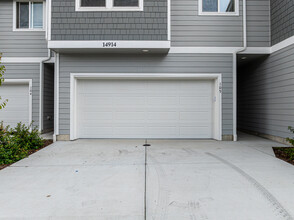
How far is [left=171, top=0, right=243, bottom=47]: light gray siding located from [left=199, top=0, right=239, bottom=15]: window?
5.2 inches

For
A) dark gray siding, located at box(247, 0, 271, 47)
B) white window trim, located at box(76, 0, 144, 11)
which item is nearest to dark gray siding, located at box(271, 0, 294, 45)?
dark gray siding, located at box(247, 0, 271, 47)

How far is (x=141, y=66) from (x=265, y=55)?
4.12 m

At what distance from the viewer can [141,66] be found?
5.94 metres

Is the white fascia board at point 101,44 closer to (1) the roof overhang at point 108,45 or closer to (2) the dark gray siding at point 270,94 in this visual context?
(1) the roof overhang at point 108,45

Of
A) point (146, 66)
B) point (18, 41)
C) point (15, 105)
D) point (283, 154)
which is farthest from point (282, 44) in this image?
point (15, 105)

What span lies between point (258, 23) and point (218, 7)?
139 centimetres

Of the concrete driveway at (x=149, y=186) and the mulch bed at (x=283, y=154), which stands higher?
the mulch bed at (x=283, y=154)

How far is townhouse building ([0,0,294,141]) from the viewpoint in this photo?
5.36 metres

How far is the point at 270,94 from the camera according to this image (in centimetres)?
610

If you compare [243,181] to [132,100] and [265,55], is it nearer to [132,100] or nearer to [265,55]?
[132,100]

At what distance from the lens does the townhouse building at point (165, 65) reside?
5359mm

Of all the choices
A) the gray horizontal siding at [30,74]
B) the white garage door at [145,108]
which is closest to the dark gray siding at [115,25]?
the white garage door at [145,108]

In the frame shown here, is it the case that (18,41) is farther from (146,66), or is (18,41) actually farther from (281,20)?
(281,20)

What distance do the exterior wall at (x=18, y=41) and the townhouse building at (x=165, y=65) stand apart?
Result: 4.13ft
